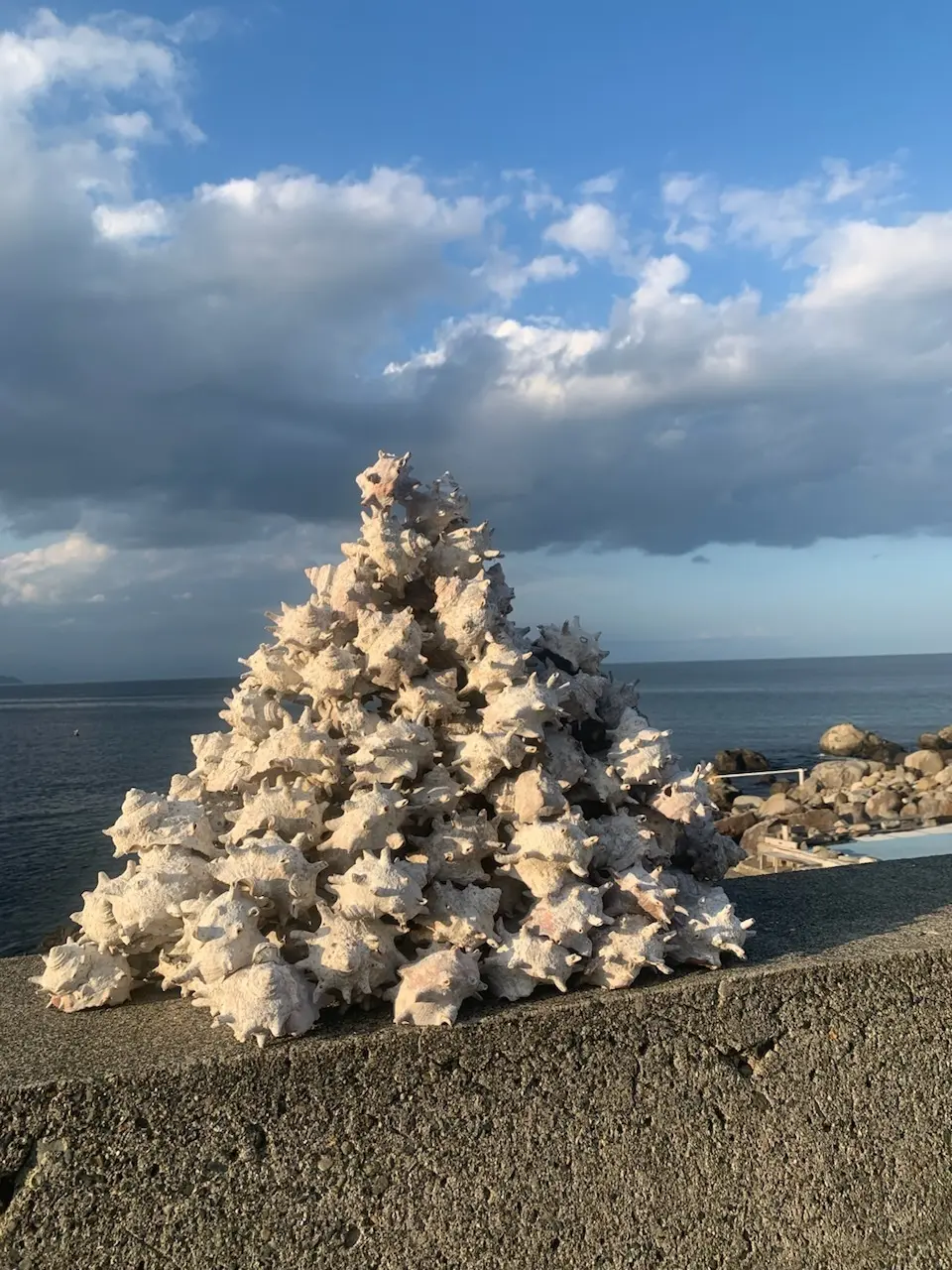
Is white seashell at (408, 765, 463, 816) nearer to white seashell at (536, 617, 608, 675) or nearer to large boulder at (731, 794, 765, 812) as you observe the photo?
white seashell at (536, 617, 608, 675)

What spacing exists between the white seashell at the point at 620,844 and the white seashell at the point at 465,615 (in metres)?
0.65

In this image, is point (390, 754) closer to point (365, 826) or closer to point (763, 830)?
point (365, 826)

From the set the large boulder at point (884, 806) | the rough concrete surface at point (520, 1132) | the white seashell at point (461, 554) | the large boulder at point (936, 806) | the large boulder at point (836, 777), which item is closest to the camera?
the rough concrete surface at point (520, 1132)

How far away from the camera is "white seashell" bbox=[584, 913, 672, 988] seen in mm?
2520

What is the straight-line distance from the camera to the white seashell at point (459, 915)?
250 cm

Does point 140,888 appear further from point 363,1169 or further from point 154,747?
point 154,747

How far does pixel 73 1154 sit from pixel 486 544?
2038 mm

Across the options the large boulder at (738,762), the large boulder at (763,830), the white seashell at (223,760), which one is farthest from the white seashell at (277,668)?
the large boulder at (738,762)

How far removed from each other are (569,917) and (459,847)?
1.17ft

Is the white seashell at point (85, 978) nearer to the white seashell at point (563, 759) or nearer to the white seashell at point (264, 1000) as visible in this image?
the white seashell at point (264, 1000)

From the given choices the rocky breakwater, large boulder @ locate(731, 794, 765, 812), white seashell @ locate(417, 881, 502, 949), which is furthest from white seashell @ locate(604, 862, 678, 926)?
→ large boulder @ locate(731, 794, 765, 812)

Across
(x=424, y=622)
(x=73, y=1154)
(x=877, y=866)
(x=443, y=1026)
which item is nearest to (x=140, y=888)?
(x=73, y=1154)

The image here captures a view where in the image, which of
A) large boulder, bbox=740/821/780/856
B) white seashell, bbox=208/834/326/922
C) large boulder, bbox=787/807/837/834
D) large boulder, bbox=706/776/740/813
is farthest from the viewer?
large boulder, bbox=706/776/740/813

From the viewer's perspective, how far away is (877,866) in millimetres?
4398
